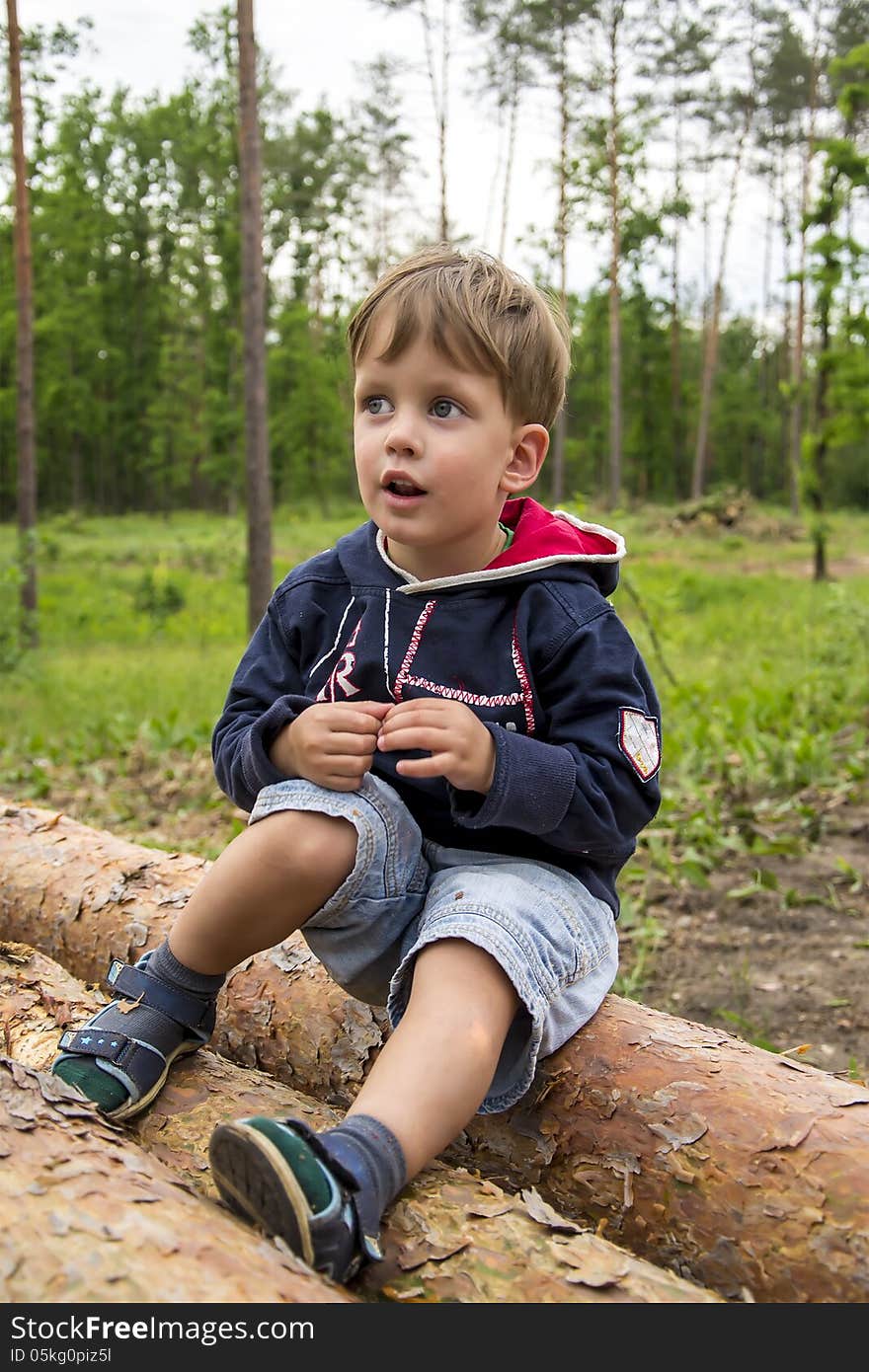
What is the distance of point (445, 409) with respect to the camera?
1935 mm

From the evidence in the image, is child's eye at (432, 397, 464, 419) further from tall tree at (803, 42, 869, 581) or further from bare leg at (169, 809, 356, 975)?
tall tree at (803, 42, 869, 581)

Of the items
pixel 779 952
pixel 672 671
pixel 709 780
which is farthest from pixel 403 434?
pixel 672 671

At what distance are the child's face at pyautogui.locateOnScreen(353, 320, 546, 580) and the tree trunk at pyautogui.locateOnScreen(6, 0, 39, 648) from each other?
10151 mm

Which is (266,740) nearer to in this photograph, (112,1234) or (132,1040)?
(132,1040)

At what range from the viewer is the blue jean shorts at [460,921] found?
1773 millimetres

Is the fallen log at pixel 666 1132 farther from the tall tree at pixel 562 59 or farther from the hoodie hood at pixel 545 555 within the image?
the tall tree at pixel 562 59

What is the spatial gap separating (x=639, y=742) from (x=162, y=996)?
92 cm

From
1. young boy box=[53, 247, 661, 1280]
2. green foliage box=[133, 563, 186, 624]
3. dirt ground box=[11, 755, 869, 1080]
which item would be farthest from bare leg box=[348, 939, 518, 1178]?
green foliage box=[133, 563, 186, 624]

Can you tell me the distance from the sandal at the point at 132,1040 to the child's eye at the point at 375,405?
1.04 meters

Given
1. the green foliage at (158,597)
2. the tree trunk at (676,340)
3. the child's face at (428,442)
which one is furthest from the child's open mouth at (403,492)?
the tree trunk at (676,340)

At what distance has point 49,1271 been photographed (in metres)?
1.23

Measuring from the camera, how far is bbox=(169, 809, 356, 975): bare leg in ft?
5.96

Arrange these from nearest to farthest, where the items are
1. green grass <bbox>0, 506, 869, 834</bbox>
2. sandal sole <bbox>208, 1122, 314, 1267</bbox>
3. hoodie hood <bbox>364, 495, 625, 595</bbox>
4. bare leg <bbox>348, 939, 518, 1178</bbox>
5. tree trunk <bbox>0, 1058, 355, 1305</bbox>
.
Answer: tree trunk <bbox>0, 1058, 355, 1305</bbox>, sandal sole <bbox>208, 1122, 314, 1267</bbox>, bare leg <bbox>348, 939, 518, 1178</bbox>, hoodie hood <bbox>364, 495, 625, 595</bbox>, green grass <bbox>0, 506, 869, 834</bbox>
